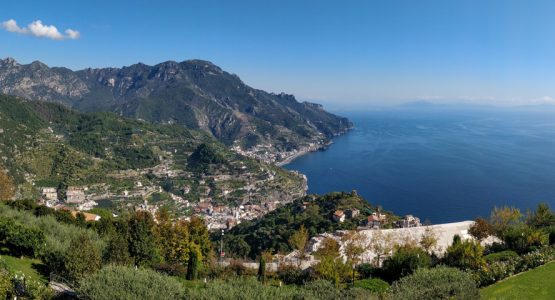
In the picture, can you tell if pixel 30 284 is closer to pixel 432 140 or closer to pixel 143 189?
pixel 143 189

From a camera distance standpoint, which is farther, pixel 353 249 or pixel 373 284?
pixel 353 249

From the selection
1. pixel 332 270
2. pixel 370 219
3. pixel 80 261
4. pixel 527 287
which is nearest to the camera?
pixel 527 287

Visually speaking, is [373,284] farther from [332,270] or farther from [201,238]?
[201,238]

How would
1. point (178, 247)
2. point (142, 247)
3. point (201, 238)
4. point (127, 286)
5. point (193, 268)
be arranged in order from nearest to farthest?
point (127, 286) → point (193, 268) → point (142, 247) → point (178, 247) → point (201, 238)

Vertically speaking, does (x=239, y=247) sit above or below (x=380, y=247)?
below

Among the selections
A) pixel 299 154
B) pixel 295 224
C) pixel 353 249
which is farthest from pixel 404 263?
pixel 299 154

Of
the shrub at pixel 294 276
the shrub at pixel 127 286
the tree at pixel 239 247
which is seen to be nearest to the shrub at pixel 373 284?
the shrub at pixel 294 276

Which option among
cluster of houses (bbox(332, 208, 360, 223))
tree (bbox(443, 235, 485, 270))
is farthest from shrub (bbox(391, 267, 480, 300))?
cluster of houses (bbox(332, 208, 360, 223))

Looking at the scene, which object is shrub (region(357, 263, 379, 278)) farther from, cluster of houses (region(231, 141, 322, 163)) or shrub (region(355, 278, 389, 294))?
cluster of houses (region(231, 141, 322, 163))
